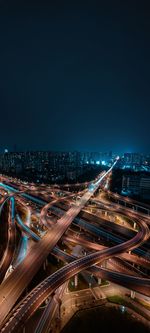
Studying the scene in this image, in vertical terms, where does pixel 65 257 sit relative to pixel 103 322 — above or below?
above

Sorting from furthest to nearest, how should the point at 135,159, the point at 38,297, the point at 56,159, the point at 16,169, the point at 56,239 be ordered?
the point at 135,159 < the point at 56,159 < the point at 16,169 < the point at 56,239 < the point at 38,297

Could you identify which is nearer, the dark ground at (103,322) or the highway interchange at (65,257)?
the highway interchange at (65,257)

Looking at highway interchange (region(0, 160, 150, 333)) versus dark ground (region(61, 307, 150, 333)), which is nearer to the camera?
highway interchange (region(0, 160, 150, 333))

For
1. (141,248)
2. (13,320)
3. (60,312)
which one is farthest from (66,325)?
(141,248)

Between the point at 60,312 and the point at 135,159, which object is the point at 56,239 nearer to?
the point at 60,312

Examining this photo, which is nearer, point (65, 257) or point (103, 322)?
point (103, 322)

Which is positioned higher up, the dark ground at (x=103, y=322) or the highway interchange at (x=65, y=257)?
the highway interchange at (x=65, y=257)

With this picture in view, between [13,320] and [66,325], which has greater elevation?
[13,320]

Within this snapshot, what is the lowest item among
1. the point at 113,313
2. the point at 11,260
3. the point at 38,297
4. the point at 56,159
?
the point at 113,313

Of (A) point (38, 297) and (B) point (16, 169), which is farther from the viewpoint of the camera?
(B) point (16, 169)

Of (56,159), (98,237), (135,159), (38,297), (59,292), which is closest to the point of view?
(38,297)

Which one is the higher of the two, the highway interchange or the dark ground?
the highway interchange
